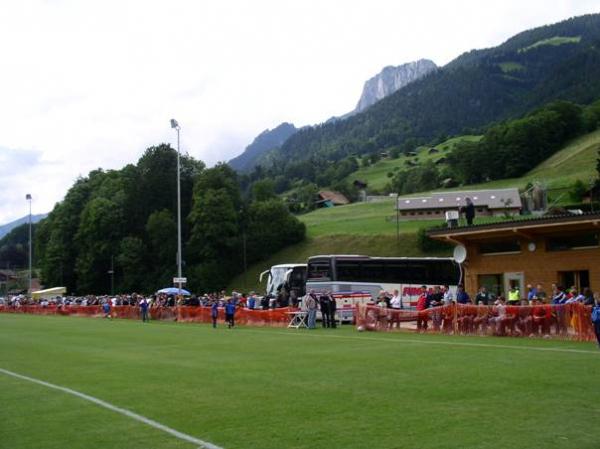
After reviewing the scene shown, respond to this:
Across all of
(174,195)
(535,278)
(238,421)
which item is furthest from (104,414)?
(174,195)

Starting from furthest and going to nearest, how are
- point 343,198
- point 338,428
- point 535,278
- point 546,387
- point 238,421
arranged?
point 343,198
point 535,278
point 546,387
point 238,421
point 338,428

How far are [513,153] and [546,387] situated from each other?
121465mm

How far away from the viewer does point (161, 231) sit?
85.2 metres

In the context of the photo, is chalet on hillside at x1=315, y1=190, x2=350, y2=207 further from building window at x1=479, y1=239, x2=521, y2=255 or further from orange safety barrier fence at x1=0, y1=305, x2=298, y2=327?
building window at x1=479, y1=239, x2=521, y2=255

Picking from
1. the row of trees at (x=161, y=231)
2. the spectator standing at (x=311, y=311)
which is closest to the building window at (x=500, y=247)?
the spectator standing at (x=311, y=311)

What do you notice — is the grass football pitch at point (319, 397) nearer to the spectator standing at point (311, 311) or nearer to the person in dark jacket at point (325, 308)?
the spectator standing at point (311, 311)

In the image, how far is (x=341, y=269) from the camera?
42281 mm

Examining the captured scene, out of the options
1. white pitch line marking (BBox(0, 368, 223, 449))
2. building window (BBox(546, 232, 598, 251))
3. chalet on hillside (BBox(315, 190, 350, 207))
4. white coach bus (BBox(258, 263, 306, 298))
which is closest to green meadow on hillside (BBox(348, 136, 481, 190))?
chalet on hillside (BBox(315, 190, 350, 207))

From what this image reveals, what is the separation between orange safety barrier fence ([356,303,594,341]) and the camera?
68.4 ft

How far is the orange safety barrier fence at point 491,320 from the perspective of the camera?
68.4 feet

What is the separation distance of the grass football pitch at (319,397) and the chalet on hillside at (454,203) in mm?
86431

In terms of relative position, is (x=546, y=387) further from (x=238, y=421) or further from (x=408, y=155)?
(x=408, y=155)

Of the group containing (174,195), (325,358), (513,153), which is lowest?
(325,358)

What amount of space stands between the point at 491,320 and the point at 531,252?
7456mm
